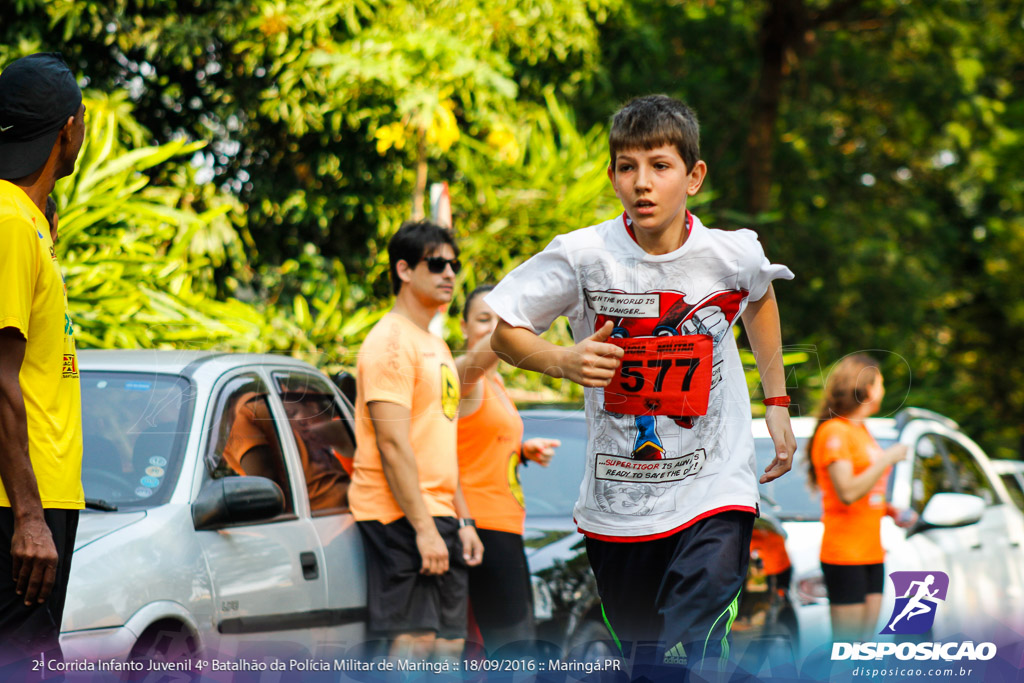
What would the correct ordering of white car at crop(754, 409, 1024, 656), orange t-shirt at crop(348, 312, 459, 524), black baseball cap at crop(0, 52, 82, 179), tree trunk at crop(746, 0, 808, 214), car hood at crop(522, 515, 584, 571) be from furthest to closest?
tree trunk at crop(746, 0, 808, 214) → white car at crop(754, 409, 1024, 656) → car hood at crop(522, 515, 584, 571) → orange t-shirt at crop(348, 312, 459, 524) → black baseball cap at crop(0, 52, 82, 179)

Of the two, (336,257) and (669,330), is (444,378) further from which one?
(336,257)

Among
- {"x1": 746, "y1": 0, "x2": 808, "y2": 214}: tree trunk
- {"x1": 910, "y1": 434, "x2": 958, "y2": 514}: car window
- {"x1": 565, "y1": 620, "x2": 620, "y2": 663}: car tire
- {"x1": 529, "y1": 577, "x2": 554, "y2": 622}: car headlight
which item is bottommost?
{"x1": 565, "y1": 620, "x2": 620, "y2": 663}: car tire

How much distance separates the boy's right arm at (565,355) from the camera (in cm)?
261

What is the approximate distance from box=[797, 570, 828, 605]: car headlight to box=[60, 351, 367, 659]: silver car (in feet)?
8.17

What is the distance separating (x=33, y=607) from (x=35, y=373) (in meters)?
0.53

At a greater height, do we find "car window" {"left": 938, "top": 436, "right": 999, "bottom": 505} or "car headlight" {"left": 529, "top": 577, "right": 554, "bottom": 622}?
Answer: "car window" {"left": 938, "top": 436, "right": 999, "bottom": 505}

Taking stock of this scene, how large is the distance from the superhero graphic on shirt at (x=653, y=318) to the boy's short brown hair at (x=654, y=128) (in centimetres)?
37

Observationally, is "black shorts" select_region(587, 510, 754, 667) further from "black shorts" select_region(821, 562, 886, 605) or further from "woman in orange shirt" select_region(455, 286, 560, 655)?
"black shorts" select_region(821, 562, 886, 605)

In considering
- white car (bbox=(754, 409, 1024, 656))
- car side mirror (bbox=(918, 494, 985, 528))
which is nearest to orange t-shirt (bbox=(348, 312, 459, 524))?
white car (bbox=(754, 409, 1024, 656))

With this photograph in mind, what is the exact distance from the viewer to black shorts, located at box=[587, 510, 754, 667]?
2811 mm

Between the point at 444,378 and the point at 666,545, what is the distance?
159 centimetres

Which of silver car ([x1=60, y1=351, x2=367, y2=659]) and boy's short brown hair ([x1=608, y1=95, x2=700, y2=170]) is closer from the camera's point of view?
boy's short brown hair ([x1=608, y1=95, x2=700, y2=170])

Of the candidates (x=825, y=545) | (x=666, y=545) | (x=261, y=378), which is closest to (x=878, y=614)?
(x=825, y=545)

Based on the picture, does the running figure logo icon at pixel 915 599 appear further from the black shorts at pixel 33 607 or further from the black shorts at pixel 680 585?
the black shorts at pixel 33 607
